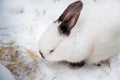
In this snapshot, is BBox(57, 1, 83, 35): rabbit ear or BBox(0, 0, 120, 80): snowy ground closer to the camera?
BBox(57, 1, 83, 35): rabbit ear

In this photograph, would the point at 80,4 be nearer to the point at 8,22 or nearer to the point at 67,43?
the point at 67,43

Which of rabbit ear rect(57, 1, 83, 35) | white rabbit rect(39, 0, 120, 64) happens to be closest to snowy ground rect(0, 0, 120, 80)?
white rabbit rect(39, 0, 120, 64)

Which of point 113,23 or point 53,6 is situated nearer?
point 113,23

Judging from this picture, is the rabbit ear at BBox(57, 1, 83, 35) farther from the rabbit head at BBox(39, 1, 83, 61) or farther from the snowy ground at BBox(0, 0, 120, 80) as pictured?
the snowy ground at BBox(0, 0, 120, 80)

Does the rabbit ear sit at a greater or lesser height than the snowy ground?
greater

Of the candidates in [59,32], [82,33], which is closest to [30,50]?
[59,32]

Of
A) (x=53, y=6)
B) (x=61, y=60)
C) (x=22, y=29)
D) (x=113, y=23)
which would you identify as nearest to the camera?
(x=113, y=23)

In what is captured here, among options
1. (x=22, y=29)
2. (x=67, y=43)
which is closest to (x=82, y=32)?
(x=67, y=43)
